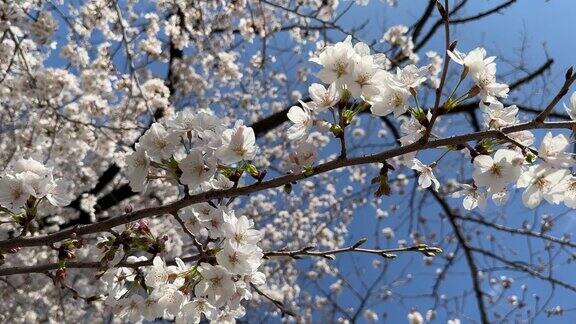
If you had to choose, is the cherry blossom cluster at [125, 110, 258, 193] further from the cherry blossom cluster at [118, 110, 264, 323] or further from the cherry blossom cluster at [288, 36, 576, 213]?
the cherry blossom cluster at [288, 36, 576, 213]

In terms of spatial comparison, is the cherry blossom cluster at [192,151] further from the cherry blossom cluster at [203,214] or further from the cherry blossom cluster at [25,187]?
the cherry blossom cluster at [25,187]

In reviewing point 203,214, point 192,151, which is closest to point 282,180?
point 192,151

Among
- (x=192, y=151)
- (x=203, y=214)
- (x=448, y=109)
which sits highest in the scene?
(x=448, y=109)

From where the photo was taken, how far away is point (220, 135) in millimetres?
1739

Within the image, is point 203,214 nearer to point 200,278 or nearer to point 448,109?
point 200,278

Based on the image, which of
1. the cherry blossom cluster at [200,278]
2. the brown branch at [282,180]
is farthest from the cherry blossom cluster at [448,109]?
the cherry blossom cluster at [200,278]

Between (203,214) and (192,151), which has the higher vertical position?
(192,151)

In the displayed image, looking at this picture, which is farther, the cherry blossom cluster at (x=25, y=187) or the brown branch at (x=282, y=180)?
the cherry blossom cluster at (x=25, y=187)

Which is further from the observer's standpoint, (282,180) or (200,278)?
(200,278)

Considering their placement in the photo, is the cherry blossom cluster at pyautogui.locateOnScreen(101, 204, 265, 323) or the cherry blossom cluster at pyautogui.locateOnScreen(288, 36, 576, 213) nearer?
the cherry blossom cluster at pyautogui.locateOnScreen(288, 36, 576, 213)

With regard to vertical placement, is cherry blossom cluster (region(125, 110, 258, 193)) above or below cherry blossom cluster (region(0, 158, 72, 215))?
above

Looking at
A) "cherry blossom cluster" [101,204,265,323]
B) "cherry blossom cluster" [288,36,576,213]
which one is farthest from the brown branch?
"cherry blossom cluster" [101,204,265,323]

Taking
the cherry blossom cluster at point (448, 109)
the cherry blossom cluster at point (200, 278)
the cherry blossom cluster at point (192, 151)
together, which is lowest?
the cherry blossom cluster at point (200, 278)

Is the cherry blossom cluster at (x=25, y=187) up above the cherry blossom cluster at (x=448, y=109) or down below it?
below
